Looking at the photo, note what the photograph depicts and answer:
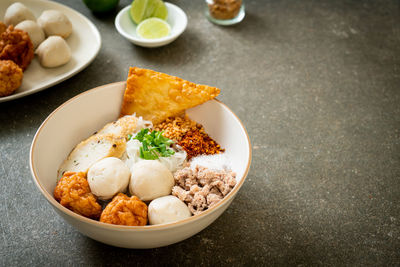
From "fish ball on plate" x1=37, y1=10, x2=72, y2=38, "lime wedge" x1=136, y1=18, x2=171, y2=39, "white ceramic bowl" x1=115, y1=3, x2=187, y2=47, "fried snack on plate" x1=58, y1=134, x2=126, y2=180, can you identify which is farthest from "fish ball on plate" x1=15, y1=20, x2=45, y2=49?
"fried snack on plate" x1=58, y1=134, x2=126, y2=180

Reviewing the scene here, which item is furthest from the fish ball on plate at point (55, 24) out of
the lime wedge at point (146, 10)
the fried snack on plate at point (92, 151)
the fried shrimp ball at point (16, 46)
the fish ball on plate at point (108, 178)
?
the fish ball on plate at point (108, 178)

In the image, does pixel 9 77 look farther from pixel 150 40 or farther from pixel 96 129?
pixel 150 40

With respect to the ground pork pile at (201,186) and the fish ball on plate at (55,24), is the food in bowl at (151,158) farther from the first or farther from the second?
the fish ball on plate at (55,24)

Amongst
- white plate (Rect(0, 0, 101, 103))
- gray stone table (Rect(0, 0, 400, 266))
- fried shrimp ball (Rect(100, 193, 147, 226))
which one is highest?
fried shrimp ball (Rect(100, 193, 147, 226))

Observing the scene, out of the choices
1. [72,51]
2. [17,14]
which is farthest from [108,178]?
[17,14]

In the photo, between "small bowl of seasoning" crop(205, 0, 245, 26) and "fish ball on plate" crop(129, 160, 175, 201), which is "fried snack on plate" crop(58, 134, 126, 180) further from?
"small bowl of seasoning" crop(205, 0, 245, 26)
